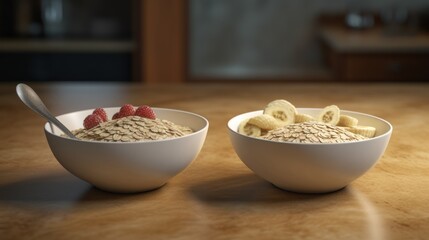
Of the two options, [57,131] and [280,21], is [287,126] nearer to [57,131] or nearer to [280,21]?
[57,131]

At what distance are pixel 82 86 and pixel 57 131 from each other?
0.88 meters

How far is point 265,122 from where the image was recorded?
3.49ft

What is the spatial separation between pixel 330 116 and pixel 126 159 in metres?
0.35

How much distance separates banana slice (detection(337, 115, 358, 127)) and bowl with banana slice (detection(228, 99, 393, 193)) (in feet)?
0.04

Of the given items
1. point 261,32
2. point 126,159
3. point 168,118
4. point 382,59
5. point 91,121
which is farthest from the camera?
point 261,32

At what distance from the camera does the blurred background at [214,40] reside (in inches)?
135

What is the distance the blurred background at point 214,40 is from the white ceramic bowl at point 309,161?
2384 millimetres

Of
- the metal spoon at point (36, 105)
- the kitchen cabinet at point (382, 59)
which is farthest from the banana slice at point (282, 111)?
the kitchen cabinet at point (382, 59)

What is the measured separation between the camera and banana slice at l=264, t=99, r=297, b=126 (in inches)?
43.5

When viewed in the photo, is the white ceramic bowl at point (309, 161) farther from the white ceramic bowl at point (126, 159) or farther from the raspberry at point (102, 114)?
the raspberry at point (102, 114)

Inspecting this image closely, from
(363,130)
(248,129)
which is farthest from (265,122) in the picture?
(363,130)

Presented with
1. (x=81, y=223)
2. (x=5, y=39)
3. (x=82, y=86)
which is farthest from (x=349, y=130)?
(x=5, y=39)

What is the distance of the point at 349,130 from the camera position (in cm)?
106

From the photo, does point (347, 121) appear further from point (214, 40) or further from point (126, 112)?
point (214, 40)
